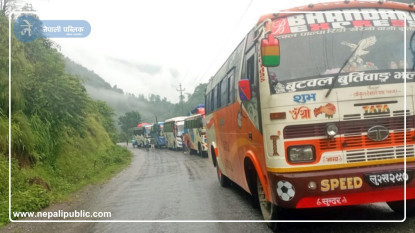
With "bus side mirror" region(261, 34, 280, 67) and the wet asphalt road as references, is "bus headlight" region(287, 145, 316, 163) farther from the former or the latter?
the wet asphalt road

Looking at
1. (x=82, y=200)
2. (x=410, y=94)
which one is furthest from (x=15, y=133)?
(x=410, y=94)

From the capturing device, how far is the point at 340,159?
13.9ft

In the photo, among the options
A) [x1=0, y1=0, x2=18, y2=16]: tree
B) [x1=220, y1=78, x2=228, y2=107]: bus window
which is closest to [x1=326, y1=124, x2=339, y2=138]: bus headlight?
[x1=220, y1=78, x2=228, y2=107]: bus window

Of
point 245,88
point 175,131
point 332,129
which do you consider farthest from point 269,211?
point 175,131

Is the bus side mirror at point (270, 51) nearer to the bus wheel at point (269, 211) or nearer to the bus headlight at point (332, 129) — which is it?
the bus headlight at point (332, 129)

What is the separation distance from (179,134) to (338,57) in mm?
27539

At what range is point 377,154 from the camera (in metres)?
4.22

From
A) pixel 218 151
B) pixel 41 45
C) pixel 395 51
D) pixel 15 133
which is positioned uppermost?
pixel 41 45

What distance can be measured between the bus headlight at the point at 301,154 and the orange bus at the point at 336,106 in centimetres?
1

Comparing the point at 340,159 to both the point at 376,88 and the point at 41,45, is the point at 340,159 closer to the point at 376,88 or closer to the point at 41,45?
the point at 376,88

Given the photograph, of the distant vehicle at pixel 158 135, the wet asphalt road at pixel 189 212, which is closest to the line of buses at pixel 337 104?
the wet asphalt road at pixel 189 212

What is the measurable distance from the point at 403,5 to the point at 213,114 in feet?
17.5

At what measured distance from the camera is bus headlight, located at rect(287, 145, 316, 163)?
4.23 metres

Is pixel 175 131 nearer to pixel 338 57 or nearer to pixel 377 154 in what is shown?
pixel 338 57
